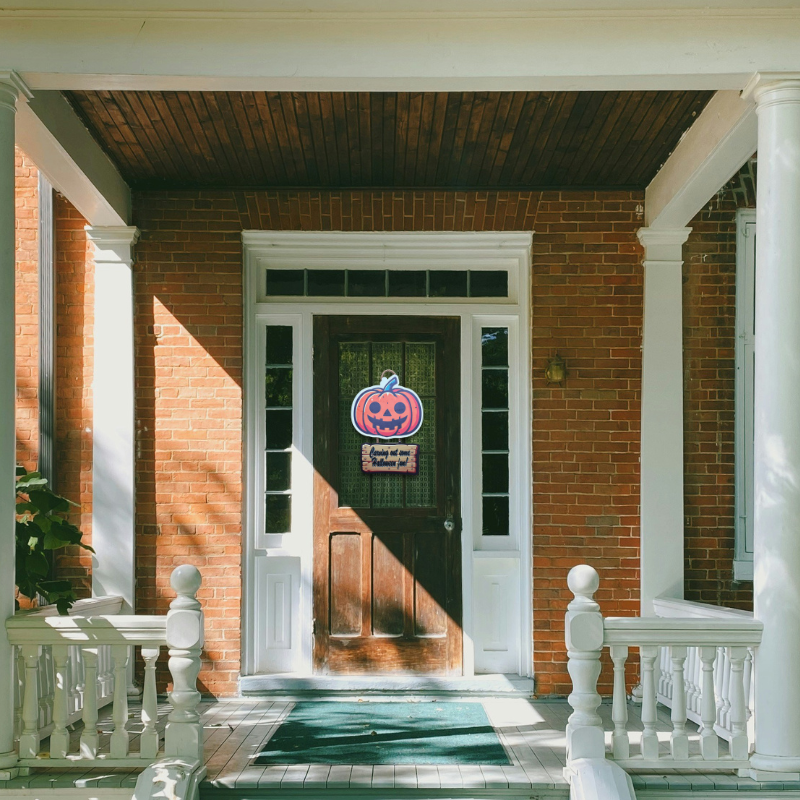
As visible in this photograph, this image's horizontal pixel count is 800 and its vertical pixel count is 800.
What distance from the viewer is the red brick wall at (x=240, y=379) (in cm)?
605

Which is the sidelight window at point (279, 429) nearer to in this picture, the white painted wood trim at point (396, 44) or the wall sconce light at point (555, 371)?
the wall sconce light at point (555, 371)

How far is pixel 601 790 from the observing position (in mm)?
3836

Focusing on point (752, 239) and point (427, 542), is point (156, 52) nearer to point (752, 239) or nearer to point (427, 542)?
point (427, 542)

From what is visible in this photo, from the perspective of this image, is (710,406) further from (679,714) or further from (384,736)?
(384,736)

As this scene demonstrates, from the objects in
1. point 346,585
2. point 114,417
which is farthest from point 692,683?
point 114,417

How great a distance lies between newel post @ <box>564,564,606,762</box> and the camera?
13.1ft

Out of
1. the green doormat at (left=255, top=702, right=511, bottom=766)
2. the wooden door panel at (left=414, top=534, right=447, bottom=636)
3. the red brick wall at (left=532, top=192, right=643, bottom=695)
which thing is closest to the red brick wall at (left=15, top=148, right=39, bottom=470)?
the green doormat at (left=255, top=702, right=511, bottom=766)

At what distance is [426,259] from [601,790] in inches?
145

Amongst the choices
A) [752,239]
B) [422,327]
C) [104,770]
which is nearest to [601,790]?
[104,770]

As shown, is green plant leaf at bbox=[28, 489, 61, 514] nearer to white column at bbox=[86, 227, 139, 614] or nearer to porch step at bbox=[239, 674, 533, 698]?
white column at bbox=[86, 227, 139, 614]

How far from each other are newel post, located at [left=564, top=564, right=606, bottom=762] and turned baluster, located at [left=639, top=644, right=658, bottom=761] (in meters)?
0.21

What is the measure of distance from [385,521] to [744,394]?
2.55 metres

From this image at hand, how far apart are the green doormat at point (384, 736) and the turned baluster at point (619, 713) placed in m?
0.60

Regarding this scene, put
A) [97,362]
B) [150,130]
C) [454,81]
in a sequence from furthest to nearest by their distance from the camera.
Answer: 1. [97,362]
2. [150,130]
3. [454,81]
